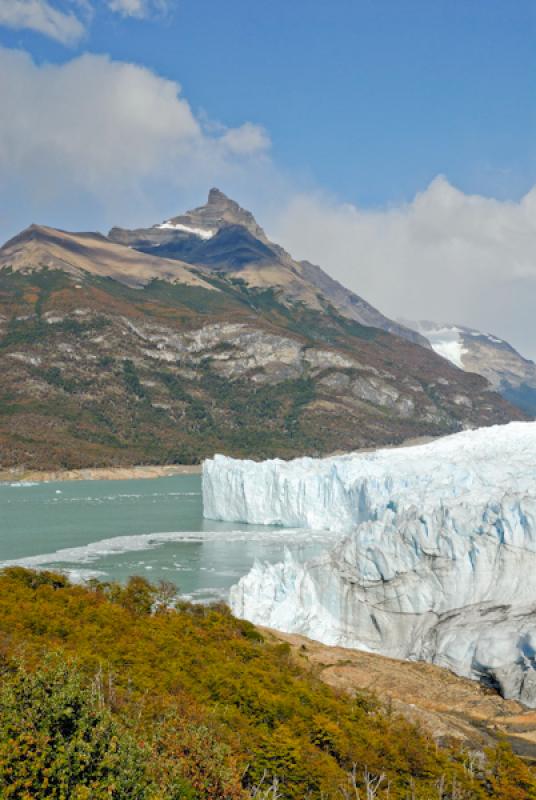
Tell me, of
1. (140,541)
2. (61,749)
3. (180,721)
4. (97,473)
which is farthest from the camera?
(97,473)

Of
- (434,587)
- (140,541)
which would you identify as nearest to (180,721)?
(434,587)

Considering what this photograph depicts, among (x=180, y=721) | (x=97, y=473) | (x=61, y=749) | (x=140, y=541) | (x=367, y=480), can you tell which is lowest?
(x=140, y=541)

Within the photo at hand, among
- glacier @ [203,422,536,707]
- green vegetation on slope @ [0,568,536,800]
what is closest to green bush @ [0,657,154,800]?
green vegetation on slope @ [0,568,536,800]

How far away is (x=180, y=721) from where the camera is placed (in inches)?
654

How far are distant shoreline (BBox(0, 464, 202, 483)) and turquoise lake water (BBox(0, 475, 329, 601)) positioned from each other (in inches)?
1223

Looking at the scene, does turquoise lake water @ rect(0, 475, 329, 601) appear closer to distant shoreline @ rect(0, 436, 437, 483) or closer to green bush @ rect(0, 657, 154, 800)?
distant shoreline @ rect(0, 436, 437, 483)

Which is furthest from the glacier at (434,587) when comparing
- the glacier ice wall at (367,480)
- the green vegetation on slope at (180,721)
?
the green vegetation on slope at (180,721)

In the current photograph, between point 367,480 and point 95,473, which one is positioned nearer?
point 367,480

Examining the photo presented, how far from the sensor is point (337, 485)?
6819 centimetres

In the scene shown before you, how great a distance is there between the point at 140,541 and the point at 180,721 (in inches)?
2011

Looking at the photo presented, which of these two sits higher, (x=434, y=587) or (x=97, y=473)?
(x=97, y=473)

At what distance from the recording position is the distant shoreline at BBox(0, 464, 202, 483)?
136 metres

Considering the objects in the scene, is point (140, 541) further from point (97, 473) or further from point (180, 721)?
point (97, 473)

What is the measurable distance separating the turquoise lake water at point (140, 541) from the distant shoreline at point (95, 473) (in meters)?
31.1
